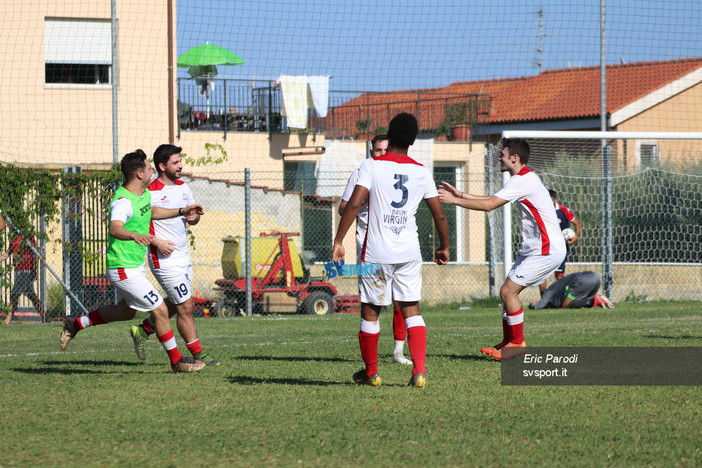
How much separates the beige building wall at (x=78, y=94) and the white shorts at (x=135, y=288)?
13.2 meters

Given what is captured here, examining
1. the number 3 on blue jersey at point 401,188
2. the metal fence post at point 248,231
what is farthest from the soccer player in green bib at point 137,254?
the metal fence post at point 248,231

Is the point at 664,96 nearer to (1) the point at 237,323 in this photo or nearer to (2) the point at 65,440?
(1) the point at 237,323

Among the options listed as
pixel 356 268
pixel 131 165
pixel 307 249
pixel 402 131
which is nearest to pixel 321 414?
pixel 356 268

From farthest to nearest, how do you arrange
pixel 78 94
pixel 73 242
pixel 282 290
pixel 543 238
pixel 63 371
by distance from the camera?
1. pixel 78 94
2. pixel 282 290
3. pixel 73 242
4. pixel 543 238
5. pixel 63 371

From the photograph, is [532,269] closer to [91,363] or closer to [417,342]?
[417,342]

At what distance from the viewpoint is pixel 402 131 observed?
6512 mm

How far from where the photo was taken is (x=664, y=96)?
1141 inches

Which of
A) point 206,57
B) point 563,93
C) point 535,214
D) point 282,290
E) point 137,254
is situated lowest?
point 282,290

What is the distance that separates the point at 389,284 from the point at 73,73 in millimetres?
16863

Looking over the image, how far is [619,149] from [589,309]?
364 inches

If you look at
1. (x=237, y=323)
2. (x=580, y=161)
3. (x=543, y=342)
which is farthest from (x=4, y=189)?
(x=580, y=161)

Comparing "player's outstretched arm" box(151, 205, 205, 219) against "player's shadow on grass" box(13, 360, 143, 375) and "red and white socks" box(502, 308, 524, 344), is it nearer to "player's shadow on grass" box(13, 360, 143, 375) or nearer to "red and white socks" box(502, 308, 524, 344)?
"player's shadow on grass" box(13, 360, 143, 375)

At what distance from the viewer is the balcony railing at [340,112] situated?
2356 cm

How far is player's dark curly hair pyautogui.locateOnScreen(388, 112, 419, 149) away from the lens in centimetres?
652
